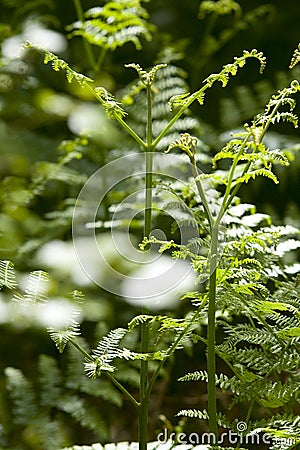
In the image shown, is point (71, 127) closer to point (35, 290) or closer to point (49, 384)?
point (49, 384)

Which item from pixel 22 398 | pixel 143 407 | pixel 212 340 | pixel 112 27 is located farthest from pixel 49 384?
pixel 112 27

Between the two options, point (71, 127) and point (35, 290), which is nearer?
point (35, 290)

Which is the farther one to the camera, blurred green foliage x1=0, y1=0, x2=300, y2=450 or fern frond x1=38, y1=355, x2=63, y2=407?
blurred green foliage x1=0, y1=0, x2=300, y2=450

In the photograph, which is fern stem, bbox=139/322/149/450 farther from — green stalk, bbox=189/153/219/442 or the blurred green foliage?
the blurred green foliage

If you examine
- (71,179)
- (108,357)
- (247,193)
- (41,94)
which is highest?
(41,94)

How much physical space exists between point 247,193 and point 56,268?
710 mm

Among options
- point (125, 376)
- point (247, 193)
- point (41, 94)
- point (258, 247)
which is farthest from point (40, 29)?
point (258, 247)

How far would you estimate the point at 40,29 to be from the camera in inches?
82.4

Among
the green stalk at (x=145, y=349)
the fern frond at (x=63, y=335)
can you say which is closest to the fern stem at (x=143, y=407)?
the green stalk at (x=145, y=349)

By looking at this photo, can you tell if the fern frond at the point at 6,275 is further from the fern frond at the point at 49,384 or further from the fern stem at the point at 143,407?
the fern frond at the point at 49,384

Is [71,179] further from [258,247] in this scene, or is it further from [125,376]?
[258,247]

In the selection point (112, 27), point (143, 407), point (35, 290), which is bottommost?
point (143, 407)

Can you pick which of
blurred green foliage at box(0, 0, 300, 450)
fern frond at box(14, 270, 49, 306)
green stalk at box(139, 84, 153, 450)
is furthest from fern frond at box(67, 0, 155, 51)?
fern frond at box(14, 270, 49, 306)

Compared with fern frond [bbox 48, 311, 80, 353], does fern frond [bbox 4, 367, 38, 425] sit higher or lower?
higher
